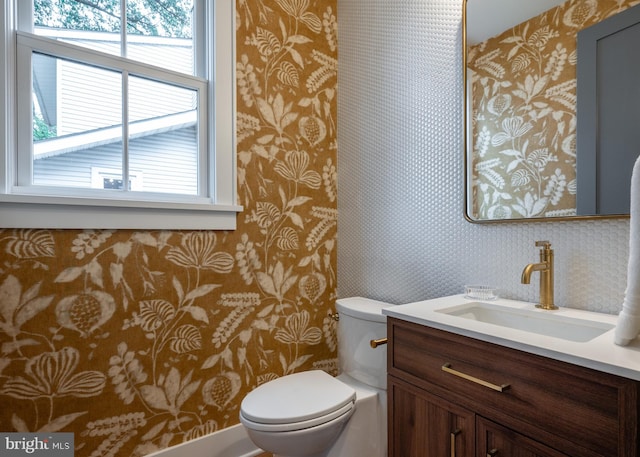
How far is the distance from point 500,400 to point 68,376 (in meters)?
1.41

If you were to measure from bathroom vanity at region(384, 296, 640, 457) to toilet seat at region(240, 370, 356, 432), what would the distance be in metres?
0.25

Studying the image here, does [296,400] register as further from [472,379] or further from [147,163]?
[147,163]

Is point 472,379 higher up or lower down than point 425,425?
higher up

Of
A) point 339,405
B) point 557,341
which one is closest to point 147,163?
point 339,405

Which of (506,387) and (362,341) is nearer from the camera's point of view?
(506,387)

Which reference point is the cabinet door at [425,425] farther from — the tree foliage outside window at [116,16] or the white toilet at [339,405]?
the tree foliage outside window at [116,16]

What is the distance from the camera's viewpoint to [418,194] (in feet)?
5.11

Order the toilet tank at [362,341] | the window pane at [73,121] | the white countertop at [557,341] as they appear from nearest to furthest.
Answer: the white countertop at [557,341] → the window pane at [73,121] → the toilet tank at [362,341]

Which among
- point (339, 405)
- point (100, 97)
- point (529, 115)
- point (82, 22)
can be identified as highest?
point (82, 22)

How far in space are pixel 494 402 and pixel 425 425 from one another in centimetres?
25

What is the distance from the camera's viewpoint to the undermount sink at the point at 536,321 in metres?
0.93

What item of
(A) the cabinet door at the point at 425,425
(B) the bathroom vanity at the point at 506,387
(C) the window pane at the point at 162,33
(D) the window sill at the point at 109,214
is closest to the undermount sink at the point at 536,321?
(B) the bathroom vanity at the point at 506,387

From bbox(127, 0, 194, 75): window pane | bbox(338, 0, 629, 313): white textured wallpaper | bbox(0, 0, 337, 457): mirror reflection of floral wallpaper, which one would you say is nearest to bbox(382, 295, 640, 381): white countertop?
bbox(338, 0, 629, 313): white textured wallpaper

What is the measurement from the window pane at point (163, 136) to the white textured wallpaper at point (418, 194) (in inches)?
32.3
